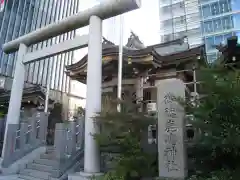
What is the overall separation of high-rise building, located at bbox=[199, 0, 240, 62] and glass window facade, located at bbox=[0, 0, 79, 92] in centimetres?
1876

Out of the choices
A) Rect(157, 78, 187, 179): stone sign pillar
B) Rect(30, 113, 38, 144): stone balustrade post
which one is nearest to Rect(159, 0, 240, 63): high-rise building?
Rect(30, 113, 38, 144): stone balustrade post

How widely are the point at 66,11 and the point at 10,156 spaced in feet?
97.6

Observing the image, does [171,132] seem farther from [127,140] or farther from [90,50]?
[90,50]

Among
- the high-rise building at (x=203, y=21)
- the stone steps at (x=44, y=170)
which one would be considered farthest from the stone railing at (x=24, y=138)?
the high-rise building at (x=203, y=21)

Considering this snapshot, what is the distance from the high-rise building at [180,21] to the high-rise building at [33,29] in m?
14.6

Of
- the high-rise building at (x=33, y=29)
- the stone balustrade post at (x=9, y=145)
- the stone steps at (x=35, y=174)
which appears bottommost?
the stone steps at (x=35, y=174)

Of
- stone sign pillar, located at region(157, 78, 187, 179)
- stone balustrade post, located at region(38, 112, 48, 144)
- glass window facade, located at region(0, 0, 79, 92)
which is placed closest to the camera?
stone sign pillar, located at region(157, 78, 187, 179)

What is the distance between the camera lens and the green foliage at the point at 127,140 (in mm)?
4648

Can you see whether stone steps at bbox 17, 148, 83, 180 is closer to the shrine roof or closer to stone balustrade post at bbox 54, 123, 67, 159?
stone balustrade post at bbox 54, 123, 67, 159

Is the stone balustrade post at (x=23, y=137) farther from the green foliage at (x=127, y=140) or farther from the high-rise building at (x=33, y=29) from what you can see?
the high-rise building at (x=33, y=29)

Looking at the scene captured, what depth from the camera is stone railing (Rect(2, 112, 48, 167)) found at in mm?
7828

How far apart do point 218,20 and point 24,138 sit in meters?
25.2

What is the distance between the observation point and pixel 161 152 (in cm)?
454

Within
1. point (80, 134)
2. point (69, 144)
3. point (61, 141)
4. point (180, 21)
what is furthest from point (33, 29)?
point (61, 141)
